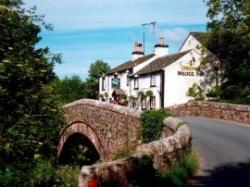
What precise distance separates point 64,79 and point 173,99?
2959 cm

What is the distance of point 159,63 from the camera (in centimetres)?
6112

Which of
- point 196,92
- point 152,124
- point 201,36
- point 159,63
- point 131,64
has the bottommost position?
point 152,124

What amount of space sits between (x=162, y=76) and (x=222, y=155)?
131 feet

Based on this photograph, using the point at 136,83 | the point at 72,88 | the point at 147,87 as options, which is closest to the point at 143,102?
the point at 147,87

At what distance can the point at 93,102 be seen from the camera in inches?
1256

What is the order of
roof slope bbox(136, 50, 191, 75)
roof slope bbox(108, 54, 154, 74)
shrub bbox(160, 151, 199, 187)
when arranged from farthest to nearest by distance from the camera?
roof slope bbox(108, 54, 154, 74), roof slope bbox(136, 50, 191, 75), shrub bbox(160, 151, 199, 187)

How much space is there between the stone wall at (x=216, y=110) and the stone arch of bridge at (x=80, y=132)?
26.1ft

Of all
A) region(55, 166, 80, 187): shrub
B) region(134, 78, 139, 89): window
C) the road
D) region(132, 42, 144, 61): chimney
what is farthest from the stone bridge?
region(132, 42, 144, 61): chimney

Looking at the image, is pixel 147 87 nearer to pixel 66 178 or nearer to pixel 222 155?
pixel 66 178

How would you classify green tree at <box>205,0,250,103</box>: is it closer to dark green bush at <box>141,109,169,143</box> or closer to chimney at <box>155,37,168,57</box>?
chimney at <box>155,37,168,57</box>

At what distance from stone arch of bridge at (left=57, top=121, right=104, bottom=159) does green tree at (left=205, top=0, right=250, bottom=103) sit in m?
15.0

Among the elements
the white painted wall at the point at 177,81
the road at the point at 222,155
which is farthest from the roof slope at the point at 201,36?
the road at the point at 222,155

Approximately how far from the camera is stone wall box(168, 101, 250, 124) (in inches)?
1213

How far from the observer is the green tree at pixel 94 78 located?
3430 inches
